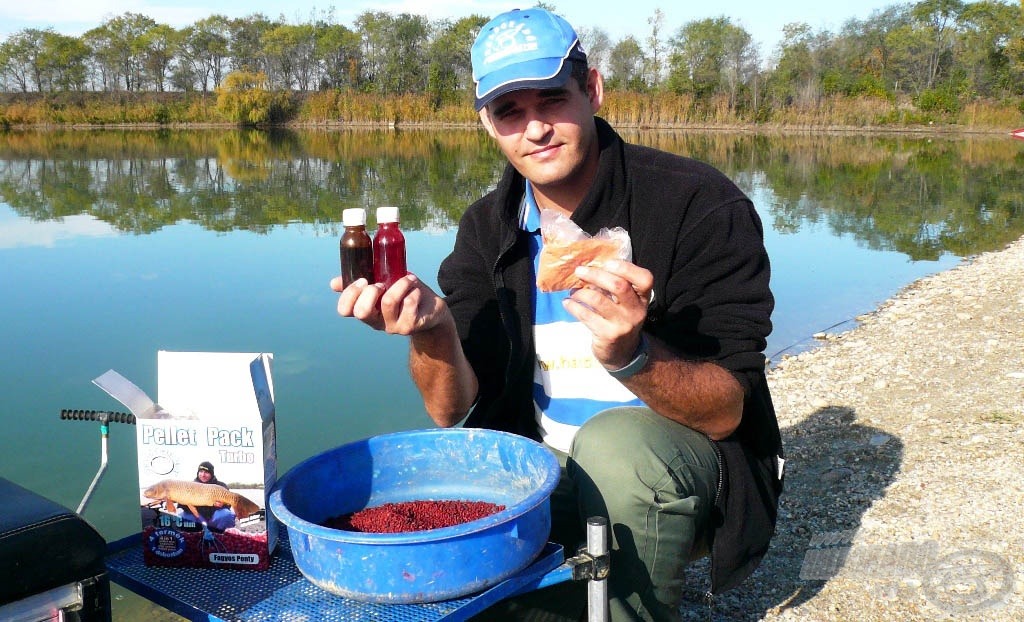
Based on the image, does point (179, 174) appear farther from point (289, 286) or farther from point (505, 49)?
point (505, 49)

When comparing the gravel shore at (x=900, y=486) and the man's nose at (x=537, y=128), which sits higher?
the man's nose at (x=537, y=128)

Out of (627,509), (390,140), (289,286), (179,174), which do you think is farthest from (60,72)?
(627,509)

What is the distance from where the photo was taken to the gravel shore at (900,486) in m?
2.83

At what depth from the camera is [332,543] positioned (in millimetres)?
1725

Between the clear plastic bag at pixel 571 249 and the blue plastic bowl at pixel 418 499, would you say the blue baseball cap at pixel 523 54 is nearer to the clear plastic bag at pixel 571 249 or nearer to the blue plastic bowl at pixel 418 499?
the clear plastic bag at pixel 571 249

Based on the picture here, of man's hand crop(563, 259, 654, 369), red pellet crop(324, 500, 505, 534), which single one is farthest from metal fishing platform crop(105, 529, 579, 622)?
man's hand crop(563, 259, 654, 369)

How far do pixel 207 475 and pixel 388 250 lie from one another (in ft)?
2.04

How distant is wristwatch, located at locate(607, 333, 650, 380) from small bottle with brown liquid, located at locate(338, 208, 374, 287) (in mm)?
579

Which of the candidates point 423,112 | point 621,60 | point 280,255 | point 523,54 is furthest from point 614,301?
point 621,60

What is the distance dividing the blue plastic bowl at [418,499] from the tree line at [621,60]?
36032 mm

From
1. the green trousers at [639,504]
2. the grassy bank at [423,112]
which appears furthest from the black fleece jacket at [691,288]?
the grassy bank at [423,112]

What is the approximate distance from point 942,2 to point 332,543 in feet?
176

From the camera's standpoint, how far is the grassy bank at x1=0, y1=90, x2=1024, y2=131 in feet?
118

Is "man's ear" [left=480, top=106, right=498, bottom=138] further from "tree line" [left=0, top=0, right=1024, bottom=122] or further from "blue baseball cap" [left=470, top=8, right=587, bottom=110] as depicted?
"tree line" [left=0, top=0, right=1024, bottom=122]
